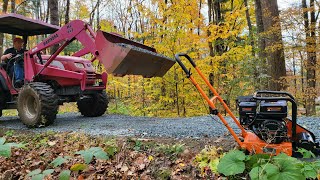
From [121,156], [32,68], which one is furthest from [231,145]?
[32,68]

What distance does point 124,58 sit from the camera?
5188 millimetres

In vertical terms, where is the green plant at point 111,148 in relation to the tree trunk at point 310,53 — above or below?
below

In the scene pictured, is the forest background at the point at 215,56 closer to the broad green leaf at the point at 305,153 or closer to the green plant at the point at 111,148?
the green plant at the point at 111,148

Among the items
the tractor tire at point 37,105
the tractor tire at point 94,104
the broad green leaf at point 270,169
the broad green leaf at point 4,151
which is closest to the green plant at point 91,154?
the broad green leaf at point 4,151

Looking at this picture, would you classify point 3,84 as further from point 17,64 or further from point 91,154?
point 91,154

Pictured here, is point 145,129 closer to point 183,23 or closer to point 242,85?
point 183,23

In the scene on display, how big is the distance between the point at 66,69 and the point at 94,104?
138 cm

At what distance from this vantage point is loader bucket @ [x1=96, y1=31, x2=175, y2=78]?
5.22m

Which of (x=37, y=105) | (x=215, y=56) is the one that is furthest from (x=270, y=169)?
(x=215, y=56)

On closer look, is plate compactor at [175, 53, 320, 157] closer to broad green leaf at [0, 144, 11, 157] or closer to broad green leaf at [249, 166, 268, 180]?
broad green leaf at [249, 166, 268, 180]

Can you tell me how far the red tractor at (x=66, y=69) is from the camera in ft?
17.9

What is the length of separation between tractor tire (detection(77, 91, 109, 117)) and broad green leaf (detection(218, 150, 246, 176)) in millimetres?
5659

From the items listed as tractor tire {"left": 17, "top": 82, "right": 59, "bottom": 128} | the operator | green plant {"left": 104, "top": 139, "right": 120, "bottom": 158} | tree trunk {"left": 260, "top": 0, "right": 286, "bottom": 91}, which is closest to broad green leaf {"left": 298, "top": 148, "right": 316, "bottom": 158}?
green plant {"left": 104, "top": 139, "right": 120, "bottom": 158}

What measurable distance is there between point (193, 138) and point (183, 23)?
6.11 m
